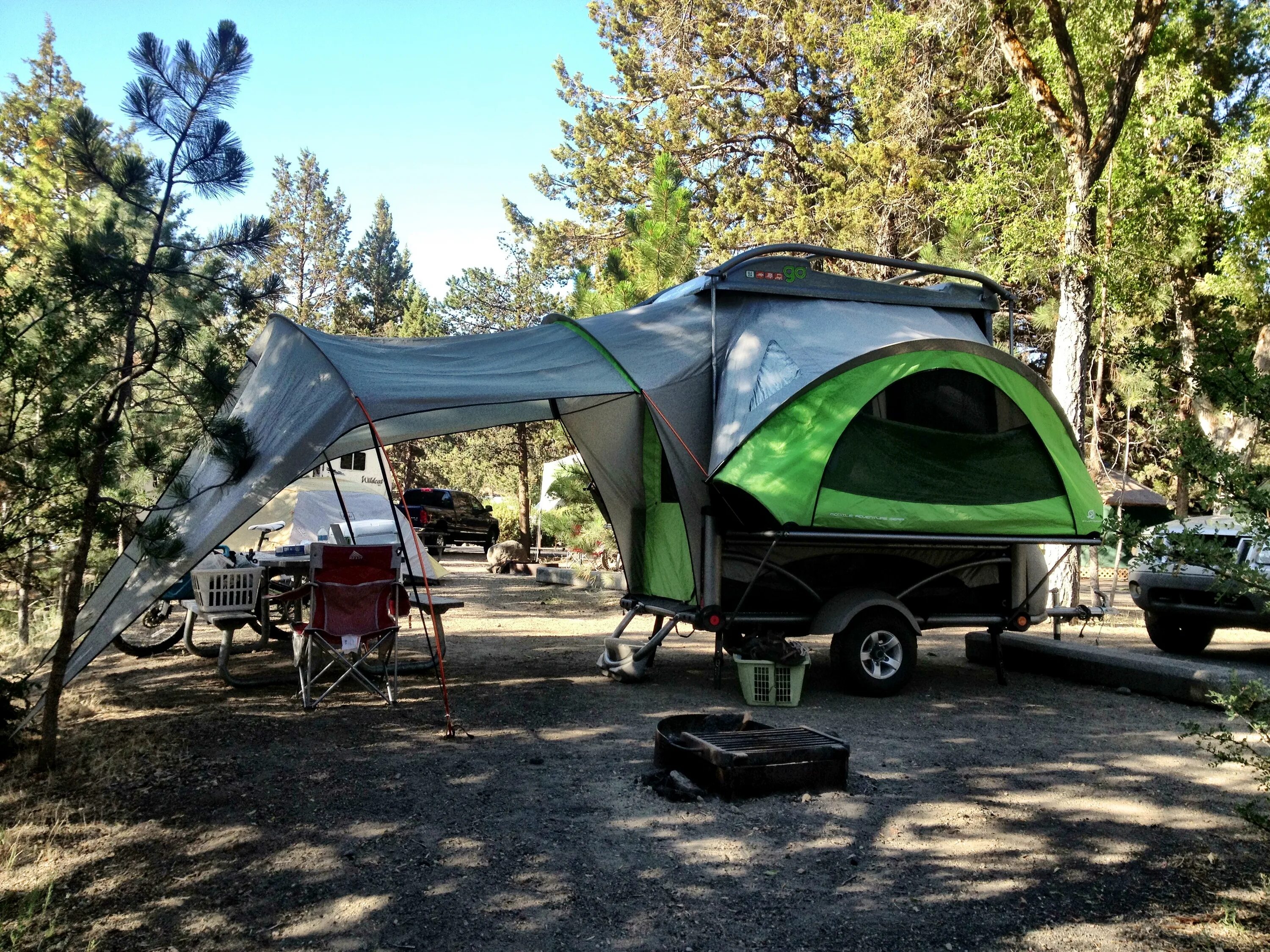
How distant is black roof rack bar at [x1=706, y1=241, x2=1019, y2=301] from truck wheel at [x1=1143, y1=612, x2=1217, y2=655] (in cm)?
384

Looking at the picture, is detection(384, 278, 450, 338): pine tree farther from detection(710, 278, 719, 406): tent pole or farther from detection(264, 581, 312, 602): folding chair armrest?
detection(264, 581, 312, 602): folding chair armrest

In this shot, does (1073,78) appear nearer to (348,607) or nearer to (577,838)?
(348,607)

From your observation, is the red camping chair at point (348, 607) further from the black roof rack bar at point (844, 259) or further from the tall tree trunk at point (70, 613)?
the black roof rack bar at point (844, 259)

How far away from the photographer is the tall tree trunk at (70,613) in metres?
4.86

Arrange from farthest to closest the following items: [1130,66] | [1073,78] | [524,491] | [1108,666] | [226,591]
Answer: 1. [524,491]
2. [1073,78]
3. [1130,66]
4. [1108,666]
5. [226,591]

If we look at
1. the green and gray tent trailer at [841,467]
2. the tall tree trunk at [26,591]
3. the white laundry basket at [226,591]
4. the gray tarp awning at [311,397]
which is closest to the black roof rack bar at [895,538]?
the green and gray tent trailer at [841,467]

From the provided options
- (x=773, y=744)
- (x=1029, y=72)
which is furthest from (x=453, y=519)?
(x=773, y=744)

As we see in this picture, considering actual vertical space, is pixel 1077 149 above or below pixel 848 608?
above

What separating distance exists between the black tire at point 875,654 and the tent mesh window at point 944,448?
1.00 meters

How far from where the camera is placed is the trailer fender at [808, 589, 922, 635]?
7.01 meters

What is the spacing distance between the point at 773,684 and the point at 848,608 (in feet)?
2.79

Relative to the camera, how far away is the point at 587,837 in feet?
13.5

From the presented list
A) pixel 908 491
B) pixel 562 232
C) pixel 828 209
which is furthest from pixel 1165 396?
pixel 562 232

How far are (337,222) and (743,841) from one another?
118 feet
